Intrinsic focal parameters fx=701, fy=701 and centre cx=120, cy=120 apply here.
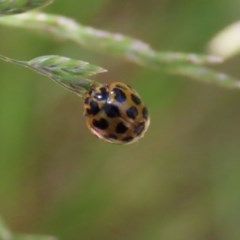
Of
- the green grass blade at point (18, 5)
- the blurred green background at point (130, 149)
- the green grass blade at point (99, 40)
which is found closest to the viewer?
the green grass blade at point (18, 5)

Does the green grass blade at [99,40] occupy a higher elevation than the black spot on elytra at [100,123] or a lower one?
higher

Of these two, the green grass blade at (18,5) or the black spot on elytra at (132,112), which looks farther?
the black spot on elytra at (132,112)

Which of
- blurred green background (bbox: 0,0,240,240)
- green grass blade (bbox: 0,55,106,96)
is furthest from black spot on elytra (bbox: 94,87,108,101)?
blurred green background (bbox: 0,0,240,240)

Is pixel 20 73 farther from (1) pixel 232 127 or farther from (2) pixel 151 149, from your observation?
(1) pixel 232 127

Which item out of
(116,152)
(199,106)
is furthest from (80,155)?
(199,106)

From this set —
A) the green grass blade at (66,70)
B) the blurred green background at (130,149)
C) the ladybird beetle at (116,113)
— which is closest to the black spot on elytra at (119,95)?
the ladybird beetle at (116,113)

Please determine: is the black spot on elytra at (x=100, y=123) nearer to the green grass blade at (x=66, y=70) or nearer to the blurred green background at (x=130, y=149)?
the green grass blade at (x=66, y=70)

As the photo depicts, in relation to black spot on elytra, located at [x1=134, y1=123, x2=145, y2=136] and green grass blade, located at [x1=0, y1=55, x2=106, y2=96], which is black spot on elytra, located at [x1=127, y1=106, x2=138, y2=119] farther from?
green grass blade, located at [x1=0, y1=55, x2=106, y2=96]

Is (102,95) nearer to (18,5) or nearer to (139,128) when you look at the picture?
(139,128)
